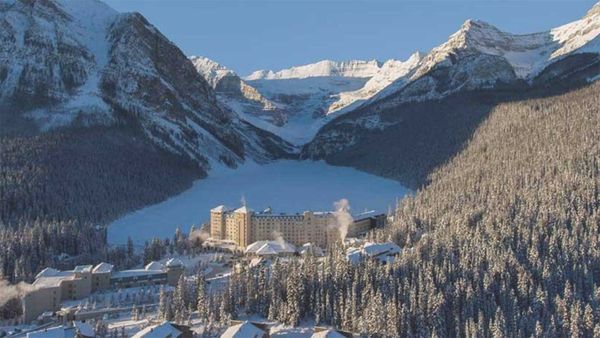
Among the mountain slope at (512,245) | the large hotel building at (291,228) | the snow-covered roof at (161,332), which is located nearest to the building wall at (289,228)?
the large hotel building at (291,228)

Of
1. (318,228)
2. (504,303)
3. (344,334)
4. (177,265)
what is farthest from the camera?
(318,228)

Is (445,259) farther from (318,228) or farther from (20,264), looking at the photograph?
(20,264)

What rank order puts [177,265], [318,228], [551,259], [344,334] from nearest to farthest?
[344,334] < [551,259] < [177,265] < [318,228]

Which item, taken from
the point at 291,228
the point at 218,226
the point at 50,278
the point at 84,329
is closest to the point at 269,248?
the point at 291,228

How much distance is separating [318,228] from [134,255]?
118 ft

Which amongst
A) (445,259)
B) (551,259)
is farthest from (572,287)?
(445,259)

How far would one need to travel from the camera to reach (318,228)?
145 m

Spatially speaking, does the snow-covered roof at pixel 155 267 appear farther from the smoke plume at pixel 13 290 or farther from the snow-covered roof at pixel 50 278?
the smoke plume at pixel 13 290

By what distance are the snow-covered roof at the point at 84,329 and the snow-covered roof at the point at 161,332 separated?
5.51 meters

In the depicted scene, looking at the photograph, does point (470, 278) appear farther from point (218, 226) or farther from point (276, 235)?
point (218, 226)

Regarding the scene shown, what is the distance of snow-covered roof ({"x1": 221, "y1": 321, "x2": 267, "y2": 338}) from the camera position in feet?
257

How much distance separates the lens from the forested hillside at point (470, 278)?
83.2 meters

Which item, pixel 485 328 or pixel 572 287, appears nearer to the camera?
pixel 485 328

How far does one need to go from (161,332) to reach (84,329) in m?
9.92
